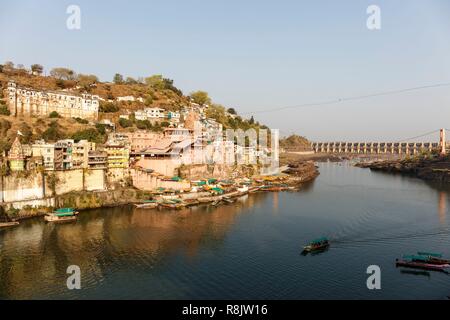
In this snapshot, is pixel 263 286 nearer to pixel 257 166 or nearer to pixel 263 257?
pixel 263 257

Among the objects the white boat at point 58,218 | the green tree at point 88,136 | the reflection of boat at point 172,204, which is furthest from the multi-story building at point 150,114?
the white boat at point 58,218

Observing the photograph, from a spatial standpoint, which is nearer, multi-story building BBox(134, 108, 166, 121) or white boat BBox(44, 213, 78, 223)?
white boat BBox(44, 213, 78, 223)

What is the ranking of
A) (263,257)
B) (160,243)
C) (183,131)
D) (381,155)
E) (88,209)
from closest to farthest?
(263,257)
(160,243)
(88,209)
(183,131)
(381,155)

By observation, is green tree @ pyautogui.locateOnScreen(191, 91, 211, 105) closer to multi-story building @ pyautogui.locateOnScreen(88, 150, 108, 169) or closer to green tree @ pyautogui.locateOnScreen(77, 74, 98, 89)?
green tree @ pyautogui.locateOnScreen(77, 74, 98, 89)

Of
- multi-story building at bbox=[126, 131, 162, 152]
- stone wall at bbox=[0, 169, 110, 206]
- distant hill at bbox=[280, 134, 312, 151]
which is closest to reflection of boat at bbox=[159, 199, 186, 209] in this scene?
stone wall at bbox=[0, 169, 110, 206]
